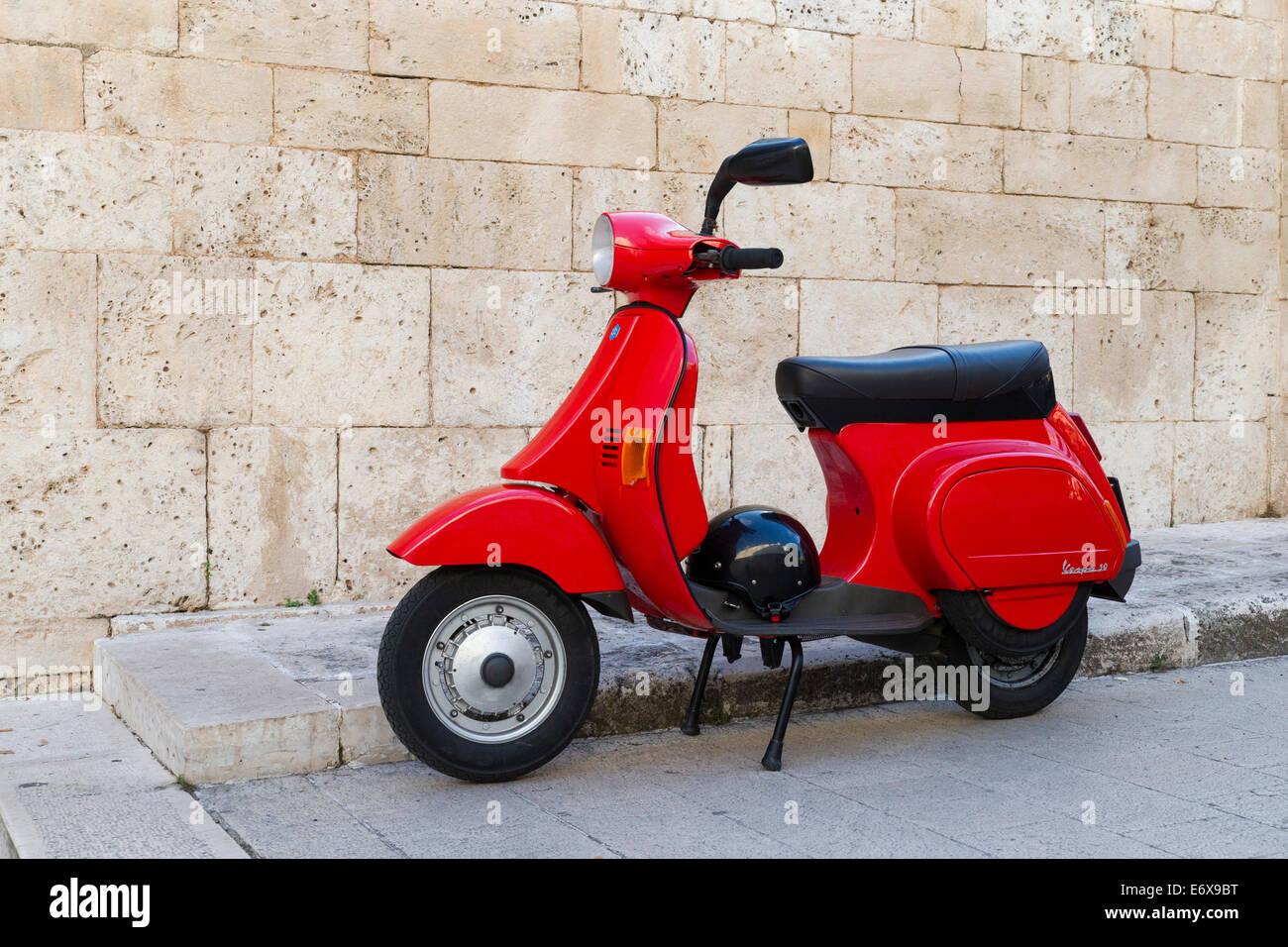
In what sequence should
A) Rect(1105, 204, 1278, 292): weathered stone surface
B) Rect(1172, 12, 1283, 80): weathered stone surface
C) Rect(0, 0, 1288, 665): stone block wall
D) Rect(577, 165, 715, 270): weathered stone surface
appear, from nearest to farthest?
1. Rect(0, 0, 1288, 665): stone block wall
2. Rect(577, 165, 715, 270): weathered stone surface
3. Rect(1105, 204, 1278, 292): weathered stone surface
4. Rect(1172, 12, 1283, 80): weathered stone surface

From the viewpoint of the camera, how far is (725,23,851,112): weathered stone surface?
6.05 m

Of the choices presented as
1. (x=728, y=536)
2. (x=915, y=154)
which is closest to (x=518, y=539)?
(x=728, y=536)

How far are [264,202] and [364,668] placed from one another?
2.00 meters

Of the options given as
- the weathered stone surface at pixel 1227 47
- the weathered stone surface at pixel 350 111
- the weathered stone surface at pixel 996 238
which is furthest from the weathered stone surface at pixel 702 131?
the weathered stone surface at pixel 1227 47

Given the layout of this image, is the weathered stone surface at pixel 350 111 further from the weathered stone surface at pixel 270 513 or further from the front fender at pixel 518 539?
the front fender at pixel 518 539

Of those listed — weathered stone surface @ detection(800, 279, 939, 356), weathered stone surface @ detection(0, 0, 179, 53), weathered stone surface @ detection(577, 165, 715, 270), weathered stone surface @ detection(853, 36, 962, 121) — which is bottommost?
weathered stone surface @ detection(800, 279, 939, 356)

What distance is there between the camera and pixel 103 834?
3.17 metres

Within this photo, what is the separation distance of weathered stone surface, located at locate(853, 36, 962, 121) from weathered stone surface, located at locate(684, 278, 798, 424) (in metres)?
1.05

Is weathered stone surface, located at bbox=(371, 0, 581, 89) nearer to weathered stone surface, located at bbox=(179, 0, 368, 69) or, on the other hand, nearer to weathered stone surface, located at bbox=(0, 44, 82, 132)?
weathered stone surface, located at bbox=(179, 0, 368, 69)

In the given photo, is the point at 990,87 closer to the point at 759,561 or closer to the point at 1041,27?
the point at 1041,27

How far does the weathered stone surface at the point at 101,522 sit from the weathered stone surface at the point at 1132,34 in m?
5.05

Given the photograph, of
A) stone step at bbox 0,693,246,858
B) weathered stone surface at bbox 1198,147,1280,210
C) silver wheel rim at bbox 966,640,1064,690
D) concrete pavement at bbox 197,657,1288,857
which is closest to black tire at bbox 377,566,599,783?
concrete pavement at bbox 197,657,1288,857

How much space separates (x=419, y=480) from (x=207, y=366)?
3.16 feet

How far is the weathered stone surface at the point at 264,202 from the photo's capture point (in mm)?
5062
